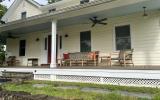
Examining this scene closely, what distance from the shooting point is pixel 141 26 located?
1091 centimetres

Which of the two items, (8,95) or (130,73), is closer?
(8,95)

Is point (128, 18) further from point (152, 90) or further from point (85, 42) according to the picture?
point (152, 90)

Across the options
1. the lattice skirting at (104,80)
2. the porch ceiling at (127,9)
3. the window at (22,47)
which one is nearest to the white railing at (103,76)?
the lattice skirting at (104,80)

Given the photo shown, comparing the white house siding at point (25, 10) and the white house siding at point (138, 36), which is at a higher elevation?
the white house siding at point (25, 10)

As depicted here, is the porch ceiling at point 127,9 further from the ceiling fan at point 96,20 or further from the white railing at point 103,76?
the white railing at point 103,76

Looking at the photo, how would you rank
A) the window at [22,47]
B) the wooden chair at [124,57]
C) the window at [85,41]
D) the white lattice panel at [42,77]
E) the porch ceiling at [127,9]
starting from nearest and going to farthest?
the porch ceiling at [127,9]
the wooden chair at [124,57]
the white lattice panel at [42,77]
the window at [85,41]
the window at [22,47]

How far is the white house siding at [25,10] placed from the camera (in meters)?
18.2

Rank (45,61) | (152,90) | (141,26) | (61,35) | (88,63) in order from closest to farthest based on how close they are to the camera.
Answer: (152,90)
(141,26)
(88,63)
(61,35)
(45,61)

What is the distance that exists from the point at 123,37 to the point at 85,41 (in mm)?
2457

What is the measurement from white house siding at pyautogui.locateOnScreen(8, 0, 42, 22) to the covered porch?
95.7 inches

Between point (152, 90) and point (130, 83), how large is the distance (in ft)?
4.47

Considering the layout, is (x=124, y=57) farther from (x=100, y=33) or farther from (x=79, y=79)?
(x=100, y=33)

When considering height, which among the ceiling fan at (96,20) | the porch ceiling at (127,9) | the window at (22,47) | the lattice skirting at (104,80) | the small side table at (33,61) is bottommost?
the lattice skirting at (104,80)

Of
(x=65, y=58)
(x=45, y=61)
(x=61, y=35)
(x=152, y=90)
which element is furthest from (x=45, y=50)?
(x=152, y=90)
